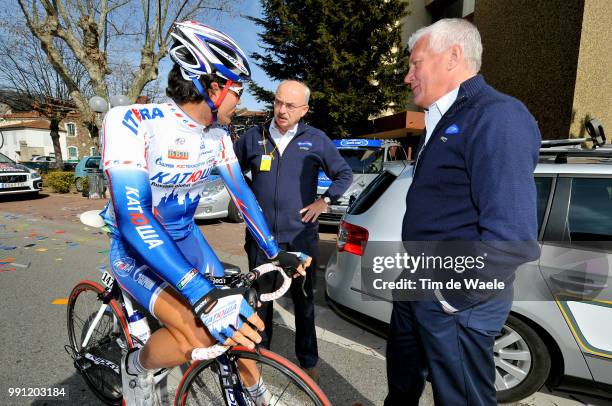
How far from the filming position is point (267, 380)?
1577mm

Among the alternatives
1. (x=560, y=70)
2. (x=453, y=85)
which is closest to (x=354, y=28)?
(x=560, y=70)

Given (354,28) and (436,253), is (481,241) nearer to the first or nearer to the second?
(436,253)

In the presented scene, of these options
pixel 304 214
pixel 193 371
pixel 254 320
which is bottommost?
pixel 193 371

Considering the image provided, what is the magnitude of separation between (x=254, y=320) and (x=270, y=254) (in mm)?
706

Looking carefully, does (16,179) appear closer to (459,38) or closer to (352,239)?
(352,239)

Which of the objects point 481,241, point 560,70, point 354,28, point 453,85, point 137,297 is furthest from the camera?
point 354,28

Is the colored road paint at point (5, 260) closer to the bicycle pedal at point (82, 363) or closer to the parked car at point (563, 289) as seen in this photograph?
the bicycle pedal at point (82, 363)

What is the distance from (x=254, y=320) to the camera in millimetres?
1229

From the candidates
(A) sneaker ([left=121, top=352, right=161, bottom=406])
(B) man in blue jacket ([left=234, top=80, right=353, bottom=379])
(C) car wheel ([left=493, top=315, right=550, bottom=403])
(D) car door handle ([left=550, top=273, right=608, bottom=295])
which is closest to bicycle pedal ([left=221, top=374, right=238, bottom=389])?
(A) sneaker ([left=121, top=352, right=161, bottom=406])

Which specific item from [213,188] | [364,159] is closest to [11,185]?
[213,188]

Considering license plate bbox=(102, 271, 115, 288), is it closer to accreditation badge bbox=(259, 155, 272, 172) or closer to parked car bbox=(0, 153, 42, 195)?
accreditation badge bbox=(259, 155, 272, 172)

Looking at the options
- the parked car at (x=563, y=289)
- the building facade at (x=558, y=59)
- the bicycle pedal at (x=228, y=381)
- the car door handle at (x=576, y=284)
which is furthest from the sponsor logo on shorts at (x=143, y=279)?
the building facade at (x=558, y=59)

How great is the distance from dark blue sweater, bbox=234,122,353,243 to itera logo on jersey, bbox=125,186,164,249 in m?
1.31

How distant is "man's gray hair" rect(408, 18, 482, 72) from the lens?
53.7 inches
